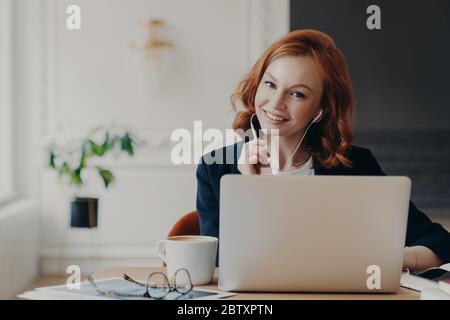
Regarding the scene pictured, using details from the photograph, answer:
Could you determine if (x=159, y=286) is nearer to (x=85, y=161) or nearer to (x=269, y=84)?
(x=269, y=84)

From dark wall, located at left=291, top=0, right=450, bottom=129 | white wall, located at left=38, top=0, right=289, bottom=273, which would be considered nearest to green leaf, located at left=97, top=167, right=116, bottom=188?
white wall, located at left=38, top=0, right=289, bottom=273

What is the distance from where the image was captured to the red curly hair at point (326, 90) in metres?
1.53

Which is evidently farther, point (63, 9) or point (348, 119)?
point (63, 9)

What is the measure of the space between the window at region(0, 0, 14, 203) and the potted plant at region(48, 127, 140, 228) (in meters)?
0.22

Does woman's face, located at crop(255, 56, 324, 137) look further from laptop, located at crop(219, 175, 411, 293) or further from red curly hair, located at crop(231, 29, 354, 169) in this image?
laptop, located at crop(219, 175, 411, 293)

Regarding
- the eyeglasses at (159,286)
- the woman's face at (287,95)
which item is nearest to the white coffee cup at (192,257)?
the eyeglasses at (159,286)

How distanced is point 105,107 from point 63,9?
53cm

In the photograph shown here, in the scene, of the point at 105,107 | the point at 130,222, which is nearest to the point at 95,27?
the point at 105,107

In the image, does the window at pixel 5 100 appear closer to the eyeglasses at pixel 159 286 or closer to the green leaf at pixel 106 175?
the green leaf at pixel 106 175

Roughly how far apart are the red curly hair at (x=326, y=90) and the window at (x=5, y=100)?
1802 mm

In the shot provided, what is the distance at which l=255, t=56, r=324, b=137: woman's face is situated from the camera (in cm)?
150
